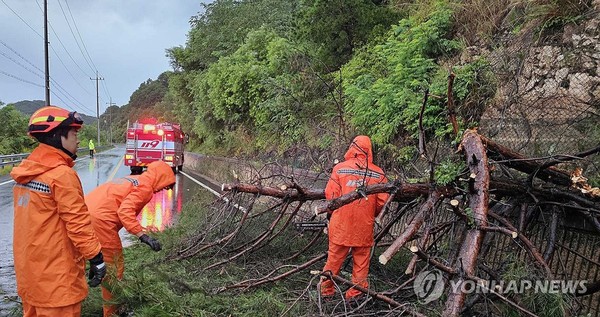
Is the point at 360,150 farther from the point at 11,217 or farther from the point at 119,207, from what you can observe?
the point at 11,217

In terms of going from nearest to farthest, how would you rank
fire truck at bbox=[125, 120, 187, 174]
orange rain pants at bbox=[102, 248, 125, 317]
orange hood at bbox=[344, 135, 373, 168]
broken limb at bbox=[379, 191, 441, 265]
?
broken limb at bbox=[379, 191, 441, 265]
orange rain pants at bbox=[102, 248, 125, 317]
orange hood at bbox=[344, 135, 373, 168]
fire truck at bbox=[125, 120, 187, 174]

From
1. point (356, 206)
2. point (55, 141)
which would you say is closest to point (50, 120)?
point (55, 141)

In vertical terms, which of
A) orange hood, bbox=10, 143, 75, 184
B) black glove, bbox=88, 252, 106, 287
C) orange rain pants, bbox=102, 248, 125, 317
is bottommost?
orange rain pants, bbox=102, 248, 125, 317

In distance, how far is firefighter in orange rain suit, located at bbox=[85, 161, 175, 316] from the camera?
3.81 meters

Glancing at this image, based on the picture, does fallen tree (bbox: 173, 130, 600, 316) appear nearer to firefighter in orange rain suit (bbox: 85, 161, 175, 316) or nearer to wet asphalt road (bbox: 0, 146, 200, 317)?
firefighter in orange rain suit (bbox: 85, 161, 175, 316)

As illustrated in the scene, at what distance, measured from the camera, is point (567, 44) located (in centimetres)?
663

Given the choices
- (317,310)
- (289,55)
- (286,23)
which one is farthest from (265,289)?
(286,23)

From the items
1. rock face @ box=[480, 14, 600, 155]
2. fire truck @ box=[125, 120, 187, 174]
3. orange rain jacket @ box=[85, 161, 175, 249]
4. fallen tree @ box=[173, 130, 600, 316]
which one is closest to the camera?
fallen tree @ box=[173, 130, 600, 316]

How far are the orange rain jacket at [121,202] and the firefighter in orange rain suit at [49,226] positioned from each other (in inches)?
34.8

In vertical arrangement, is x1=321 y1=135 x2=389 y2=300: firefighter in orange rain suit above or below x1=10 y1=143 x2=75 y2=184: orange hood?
below

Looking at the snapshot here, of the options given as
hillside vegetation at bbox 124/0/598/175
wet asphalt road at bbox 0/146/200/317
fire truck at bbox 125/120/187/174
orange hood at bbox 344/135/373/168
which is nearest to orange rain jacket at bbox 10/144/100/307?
wet asphalt road at bbox 0/146/200/317

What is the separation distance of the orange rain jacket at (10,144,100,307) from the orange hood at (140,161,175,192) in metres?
1.15

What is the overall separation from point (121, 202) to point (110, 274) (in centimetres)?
76

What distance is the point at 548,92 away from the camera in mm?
6531
